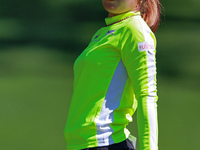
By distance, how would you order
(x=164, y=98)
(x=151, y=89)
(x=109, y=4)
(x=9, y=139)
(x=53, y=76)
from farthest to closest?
(x=53, y=76) < (x=164, y=98) < (x=9, y=139) < (x=109, y=4) < (x=151, y=89)

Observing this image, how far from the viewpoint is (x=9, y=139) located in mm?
3123

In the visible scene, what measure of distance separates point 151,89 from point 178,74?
249 centimetres

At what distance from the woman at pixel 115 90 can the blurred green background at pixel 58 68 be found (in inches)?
72.4

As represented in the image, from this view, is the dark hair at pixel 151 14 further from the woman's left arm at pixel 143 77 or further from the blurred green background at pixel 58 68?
the blurred green background at pixel 58 68

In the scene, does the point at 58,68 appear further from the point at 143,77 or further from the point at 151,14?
the point at 143,77

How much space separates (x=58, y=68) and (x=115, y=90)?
2545mm

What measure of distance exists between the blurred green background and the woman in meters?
1.84

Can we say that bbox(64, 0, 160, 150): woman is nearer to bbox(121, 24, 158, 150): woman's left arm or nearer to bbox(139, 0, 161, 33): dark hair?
bbox(121, 24, 158, 150): woman's left arm

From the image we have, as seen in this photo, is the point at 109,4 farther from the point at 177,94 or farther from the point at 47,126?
the point at 177,94

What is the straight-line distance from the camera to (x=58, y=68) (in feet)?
12.3

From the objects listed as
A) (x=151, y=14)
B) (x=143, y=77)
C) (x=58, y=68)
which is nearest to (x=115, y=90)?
(x=143, y=77)

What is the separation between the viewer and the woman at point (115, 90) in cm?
117

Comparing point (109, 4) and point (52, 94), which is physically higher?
point (109, 4)

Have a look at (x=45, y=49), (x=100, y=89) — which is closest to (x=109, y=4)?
(x=100, y=89)
